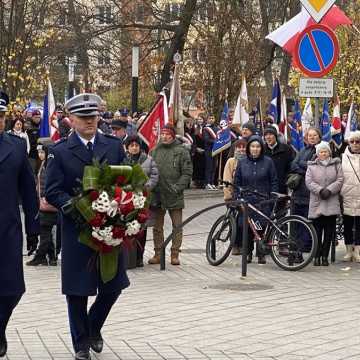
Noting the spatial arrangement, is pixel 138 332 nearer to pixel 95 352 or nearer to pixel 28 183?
pixel 95 352

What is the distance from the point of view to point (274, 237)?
46.1 ft

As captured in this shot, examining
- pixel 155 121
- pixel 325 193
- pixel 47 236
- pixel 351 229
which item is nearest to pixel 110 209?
pixel 47 236

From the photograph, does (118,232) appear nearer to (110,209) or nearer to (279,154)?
(110,209)

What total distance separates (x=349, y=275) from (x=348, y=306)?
2.56 m

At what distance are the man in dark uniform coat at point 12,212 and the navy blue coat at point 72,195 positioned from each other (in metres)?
0.16

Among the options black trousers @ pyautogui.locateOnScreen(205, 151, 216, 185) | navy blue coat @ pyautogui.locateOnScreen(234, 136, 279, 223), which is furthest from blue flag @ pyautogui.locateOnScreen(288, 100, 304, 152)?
navy blue coat @ pyautogui.locateOnScreen(234, 136, 279, 223)

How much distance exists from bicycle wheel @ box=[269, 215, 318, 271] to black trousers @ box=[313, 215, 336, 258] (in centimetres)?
45

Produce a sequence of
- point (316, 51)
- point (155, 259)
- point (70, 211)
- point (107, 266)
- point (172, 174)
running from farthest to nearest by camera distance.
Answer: point (155, 259)
point (316, 51)
point (172, 174)
point (107, 266)
point (70, 211)

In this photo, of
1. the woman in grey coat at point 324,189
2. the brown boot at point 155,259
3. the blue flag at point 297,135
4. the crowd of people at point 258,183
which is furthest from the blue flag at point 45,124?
the woman in grey coat at point 324,189

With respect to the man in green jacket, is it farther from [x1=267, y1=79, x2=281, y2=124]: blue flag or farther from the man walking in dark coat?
[x1=267, y1=79, x2=281, y2=124]: blue flag

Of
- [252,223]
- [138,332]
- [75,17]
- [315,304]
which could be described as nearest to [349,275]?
[252,223]

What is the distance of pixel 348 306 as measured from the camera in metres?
11.1

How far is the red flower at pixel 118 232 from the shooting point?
7824 mm

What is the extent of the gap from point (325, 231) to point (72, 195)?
6803 millimetres
